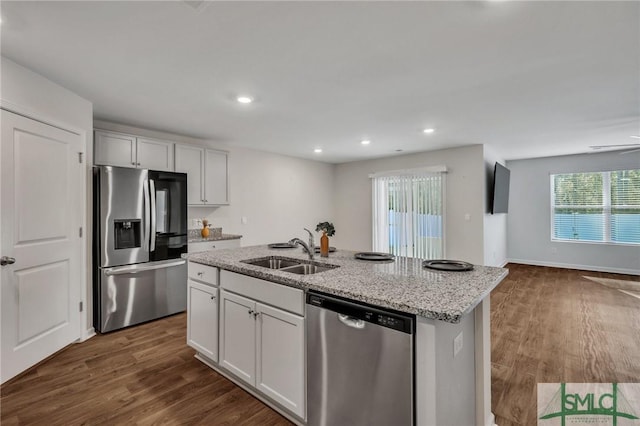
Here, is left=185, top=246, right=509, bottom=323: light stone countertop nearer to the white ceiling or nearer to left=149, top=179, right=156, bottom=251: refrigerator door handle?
left=149, top=179, right=156, bottom=251: refrigerator door handle

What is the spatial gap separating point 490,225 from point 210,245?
494 cm

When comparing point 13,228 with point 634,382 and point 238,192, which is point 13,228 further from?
point 634,382

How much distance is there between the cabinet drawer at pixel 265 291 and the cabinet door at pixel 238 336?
62 mm

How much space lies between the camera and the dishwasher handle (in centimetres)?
145

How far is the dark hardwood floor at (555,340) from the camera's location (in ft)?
7.22

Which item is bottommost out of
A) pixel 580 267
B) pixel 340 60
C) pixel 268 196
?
pixel 580 267

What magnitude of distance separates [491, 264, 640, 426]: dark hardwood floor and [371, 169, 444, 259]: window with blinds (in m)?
1.50

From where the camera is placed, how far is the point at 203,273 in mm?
2457

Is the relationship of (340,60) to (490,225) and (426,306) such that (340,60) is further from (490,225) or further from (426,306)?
(490,225)

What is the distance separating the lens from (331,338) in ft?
5.22

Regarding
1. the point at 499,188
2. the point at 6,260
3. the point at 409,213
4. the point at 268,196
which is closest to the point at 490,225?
the point at 499,188

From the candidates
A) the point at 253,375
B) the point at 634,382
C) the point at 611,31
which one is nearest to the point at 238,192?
the point at 253,375

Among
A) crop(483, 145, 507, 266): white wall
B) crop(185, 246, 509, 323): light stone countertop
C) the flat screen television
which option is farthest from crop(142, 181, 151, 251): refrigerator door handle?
the flat screen television

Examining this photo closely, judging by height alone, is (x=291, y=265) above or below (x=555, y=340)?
above
